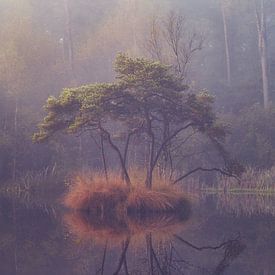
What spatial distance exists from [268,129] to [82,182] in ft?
47.0

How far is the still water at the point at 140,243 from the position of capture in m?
7.63

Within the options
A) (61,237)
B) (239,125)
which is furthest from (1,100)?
(61,237)

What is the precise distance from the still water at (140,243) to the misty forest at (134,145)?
30 millimetres

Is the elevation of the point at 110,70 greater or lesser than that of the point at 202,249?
greater

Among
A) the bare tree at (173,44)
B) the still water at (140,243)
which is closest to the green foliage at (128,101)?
the bare tree at (173,44)

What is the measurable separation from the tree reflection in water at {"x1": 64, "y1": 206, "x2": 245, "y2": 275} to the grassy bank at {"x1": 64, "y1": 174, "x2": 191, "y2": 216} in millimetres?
446

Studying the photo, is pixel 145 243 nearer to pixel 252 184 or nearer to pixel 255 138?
pixel 252 184

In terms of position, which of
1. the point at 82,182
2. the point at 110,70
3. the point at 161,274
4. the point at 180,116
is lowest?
the point at 161,274

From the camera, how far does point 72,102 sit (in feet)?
52.9

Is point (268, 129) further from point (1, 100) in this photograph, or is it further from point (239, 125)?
point (1, 100)

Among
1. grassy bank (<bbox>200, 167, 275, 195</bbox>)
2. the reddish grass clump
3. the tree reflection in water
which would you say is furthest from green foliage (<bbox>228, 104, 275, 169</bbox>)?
the tree reflection in water

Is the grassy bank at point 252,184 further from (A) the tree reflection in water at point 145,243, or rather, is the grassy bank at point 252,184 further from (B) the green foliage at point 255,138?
(A) the tree reflection in water at point 145,243

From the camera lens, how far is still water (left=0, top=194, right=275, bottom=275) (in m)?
7.63

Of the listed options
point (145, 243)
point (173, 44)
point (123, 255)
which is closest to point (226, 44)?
point (173, 44)
